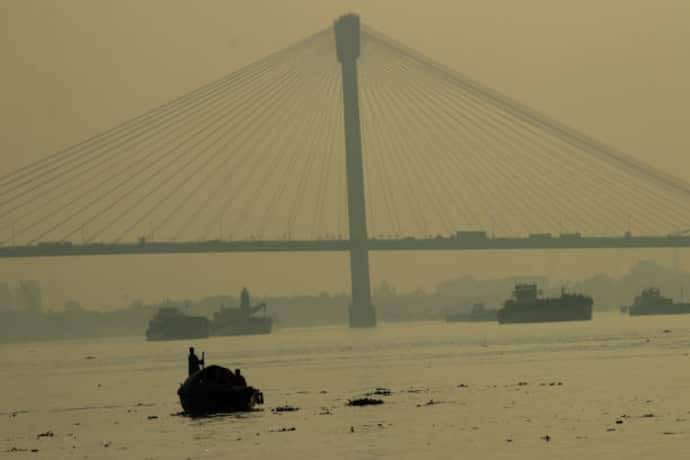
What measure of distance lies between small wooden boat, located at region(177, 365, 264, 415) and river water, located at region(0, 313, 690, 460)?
1.97 feet

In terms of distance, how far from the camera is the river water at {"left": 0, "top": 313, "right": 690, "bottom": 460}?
4012 centimetres

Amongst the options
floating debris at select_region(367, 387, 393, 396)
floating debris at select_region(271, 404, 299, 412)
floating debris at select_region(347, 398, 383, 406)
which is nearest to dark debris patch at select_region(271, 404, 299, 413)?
floating debris at select_region(271, 404, 299, 412)

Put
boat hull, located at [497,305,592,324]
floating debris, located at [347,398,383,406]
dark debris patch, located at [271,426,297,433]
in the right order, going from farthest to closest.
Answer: boat hull, located at [497,305,592,324] < floating debris, located at [347,398,383,406] < dark debris patch, located at [271,426,297,433]

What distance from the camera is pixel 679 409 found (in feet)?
155

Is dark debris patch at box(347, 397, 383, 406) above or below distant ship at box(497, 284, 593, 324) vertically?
below

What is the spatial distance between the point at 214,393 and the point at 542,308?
138 meters

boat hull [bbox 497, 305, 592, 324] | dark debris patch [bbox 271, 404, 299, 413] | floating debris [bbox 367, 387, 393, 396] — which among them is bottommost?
dark debris patch [bbox 271, 404, 299, 413]

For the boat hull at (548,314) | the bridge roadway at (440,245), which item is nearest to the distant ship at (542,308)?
the boat hull at (548,314)

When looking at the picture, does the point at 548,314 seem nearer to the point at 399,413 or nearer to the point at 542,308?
the point at 542,308

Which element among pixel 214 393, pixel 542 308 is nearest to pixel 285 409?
pixel 214 393

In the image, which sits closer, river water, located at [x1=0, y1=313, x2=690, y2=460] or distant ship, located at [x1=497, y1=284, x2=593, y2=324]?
river water, located at [x1=0, y1=313, x2=690, y2=460]

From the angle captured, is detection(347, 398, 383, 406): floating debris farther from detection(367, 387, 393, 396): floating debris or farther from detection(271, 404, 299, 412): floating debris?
detection(367, 387, 393, 396): floating debris

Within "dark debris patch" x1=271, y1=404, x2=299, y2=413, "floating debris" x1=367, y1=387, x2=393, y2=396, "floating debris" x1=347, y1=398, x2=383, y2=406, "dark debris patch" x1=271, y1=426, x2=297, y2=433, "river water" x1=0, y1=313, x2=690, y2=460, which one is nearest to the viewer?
"river water" x1=0, y1=313, x2=690, y2=460

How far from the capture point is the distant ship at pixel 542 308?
189m
